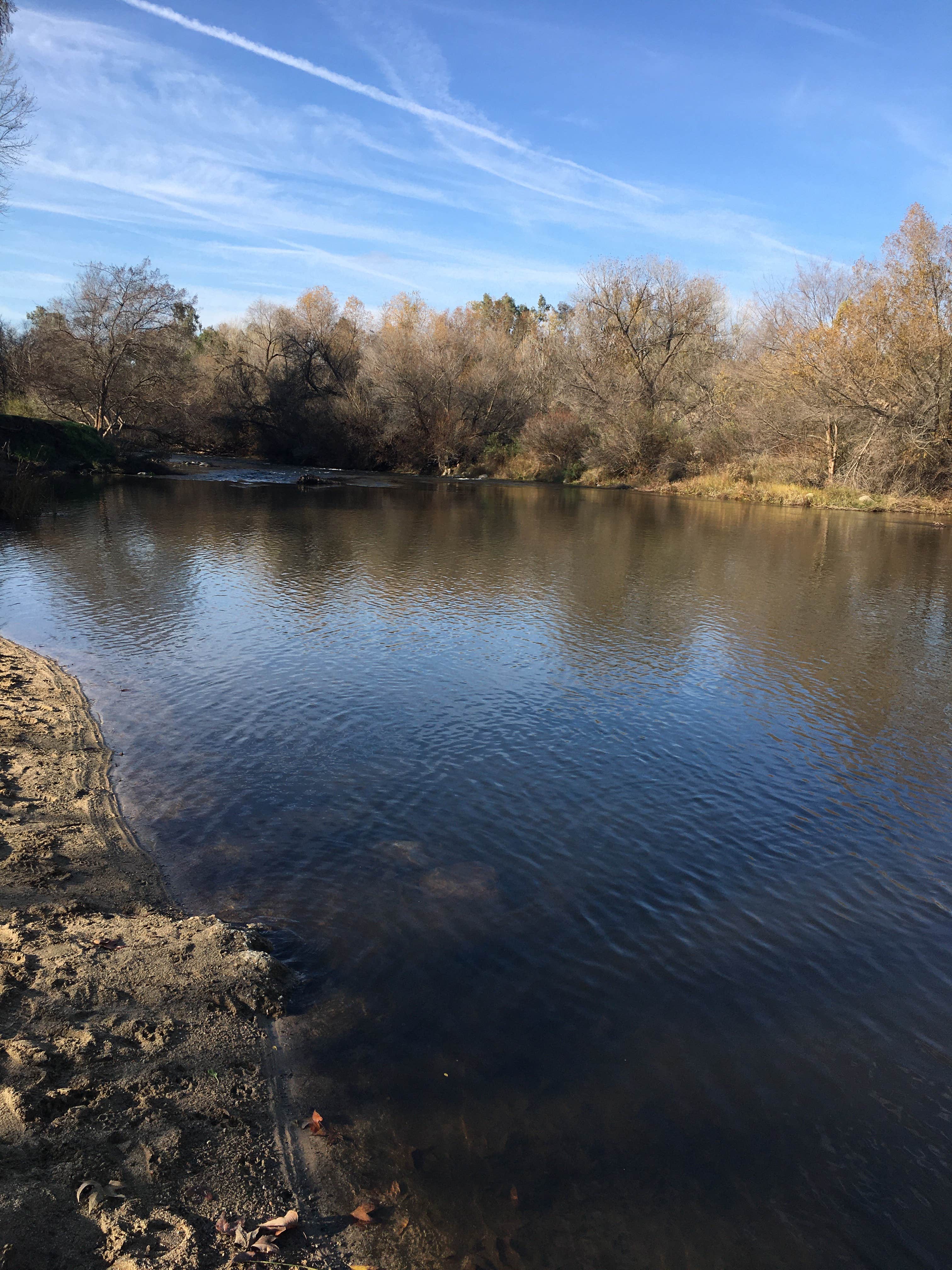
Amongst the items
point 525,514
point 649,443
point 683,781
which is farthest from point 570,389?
point 683,781

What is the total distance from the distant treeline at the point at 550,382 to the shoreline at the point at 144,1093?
90.4 feet

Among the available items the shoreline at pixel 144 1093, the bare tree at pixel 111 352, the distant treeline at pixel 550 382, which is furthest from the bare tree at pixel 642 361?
the shoreline at pixel 144 1093

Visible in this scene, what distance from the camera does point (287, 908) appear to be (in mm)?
5934

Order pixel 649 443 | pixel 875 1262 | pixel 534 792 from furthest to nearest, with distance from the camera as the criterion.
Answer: pixel 649 443
pixel 534 792
pixel 875 1262

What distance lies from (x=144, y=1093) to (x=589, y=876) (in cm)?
380

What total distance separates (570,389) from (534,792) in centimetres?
5093

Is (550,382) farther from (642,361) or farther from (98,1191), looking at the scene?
(98,1191)

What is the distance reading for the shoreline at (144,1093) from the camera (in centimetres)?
311

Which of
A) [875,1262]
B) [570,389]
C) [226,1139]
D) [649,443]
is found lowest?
[875,1262]

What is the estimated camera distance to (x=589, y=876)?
662 cm

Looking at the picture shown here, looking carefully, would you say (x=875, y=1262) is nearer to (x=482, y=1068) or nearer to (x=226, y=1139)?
(x=482, y=1068)

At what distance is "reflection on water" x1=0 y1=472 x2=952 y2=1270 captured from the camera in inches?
154

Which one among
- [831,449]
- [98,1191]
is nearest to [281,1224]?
[98,1191]

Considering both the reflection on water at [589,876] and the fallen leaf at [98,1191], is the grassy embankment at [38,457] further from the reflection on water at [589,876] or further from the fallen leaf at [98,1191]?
the fallen leaf at [98,1191]
